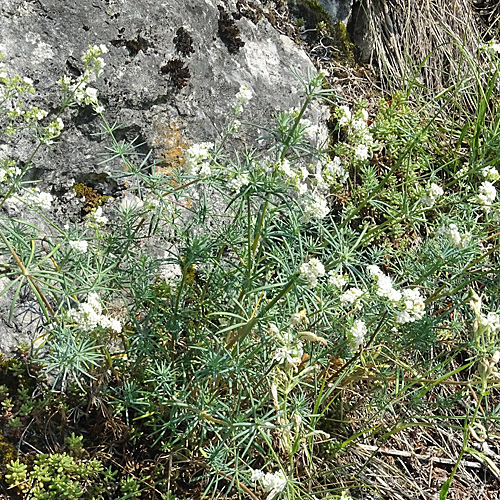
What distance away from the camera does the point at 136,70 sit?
2748 mm

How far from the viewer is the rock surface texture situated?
251cm

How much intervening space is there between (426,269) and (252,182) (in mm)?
863

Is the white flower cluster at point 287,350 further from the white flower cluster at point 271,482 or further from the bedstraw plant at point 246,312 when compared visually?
the white flower cluster at point 271,482

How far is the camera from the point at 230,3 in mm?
3164

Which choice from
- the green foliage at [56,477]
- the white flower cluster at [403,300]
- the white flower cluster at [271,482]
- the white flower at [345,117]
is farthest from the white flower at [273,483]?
the white flower at [345,117]

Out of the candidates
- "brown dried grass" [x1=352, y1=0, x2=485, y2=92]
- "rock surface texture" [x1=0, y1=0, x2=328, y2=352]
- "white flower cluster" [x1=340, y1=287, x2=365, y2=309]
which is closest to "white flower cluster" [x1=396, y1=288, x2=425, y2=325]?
"white flower cluster" [x1=340, y1=287, x2=365, y2=309]

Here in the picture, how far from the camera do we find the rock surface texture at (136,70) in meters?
2.51

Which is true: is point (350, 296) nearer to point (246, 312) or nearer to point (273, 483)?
point (246, 312)

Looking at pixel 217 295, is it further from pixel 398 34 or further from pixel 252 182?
pixel 398 34

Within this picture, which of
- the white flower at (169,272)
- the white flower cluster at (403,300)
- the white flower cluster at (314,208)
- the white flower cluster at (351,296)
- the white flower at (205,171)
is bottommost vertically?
the white flower at (169,272)

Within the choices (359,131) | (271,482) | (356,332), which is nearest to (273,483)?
(271,482)

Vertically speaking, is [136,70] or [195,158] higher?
[195,158]

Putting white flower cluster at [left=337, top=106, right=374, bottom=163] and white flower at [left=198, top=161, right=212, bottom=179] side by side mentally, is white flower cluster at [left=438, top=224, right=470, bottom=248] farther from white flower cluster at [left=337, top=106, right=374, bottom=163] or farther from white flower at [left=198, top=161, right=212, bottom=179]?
white flower at [left=198, top=161, right=212, bottom=179]

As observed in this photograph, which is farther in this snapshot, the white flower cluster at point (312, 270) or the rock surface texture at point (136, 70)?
the rock surface texture at point (136, 70)
